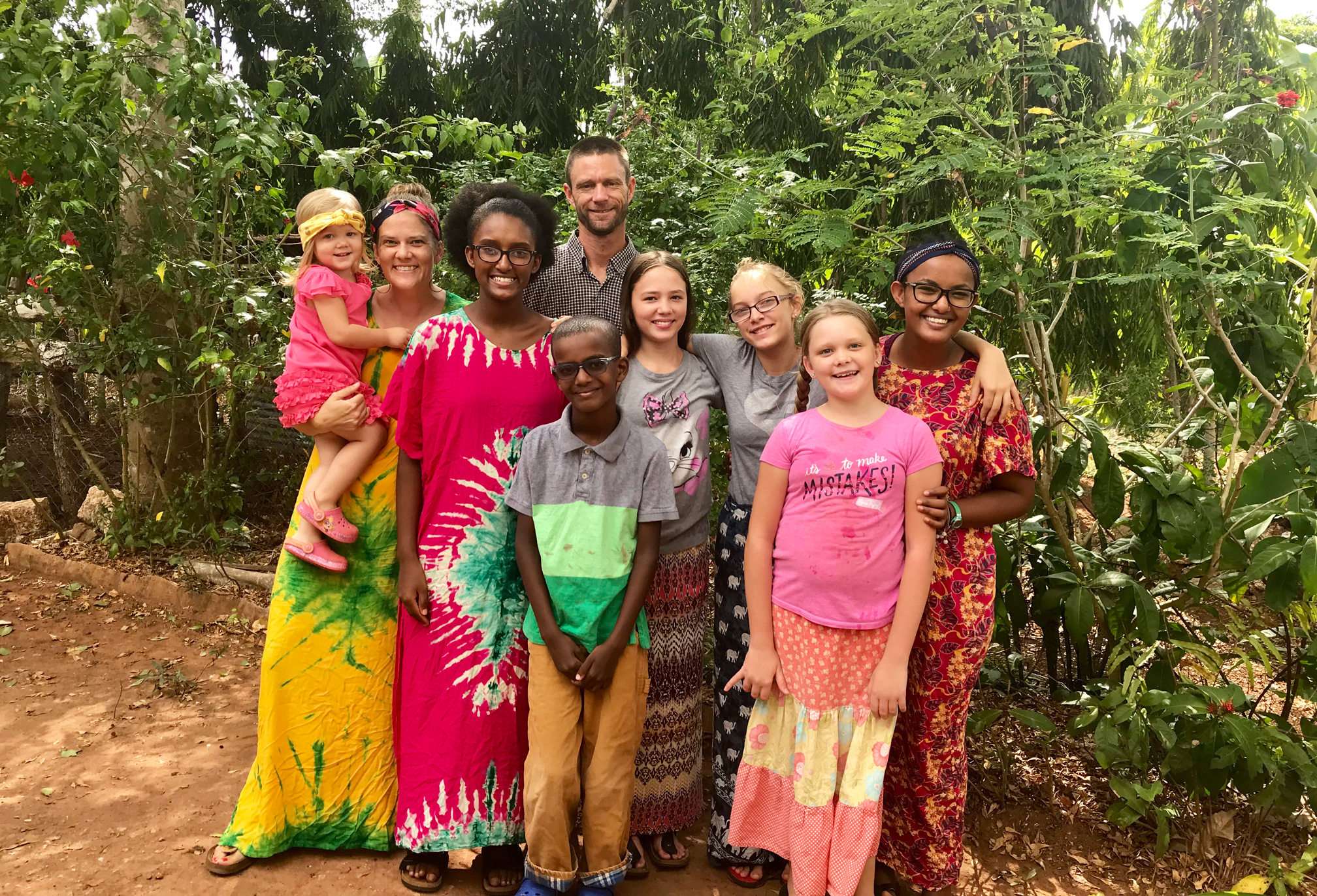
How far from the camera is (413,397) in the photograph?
8.20 feet

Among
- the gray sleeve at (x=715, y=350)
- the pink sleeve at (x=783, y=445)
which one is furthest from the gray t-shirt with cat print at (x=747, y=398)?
the pink sleeve at (x=783, y=445)

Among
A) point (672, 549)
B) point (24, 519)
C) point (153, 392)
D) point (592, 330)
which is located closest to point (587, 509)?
point (672, 549)

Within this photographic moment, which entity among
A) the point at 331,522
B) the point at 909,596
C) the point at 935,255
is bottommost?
the point at 909,596

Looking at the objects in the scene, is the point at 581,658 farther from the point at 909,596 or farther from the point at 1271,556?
the point at 1271,556

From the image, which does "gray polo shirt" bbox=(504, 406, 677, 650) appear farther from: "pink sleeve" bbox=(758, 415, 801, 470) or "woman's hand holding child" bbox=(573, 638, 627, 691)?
"pink sleeve" bbox=(758, 415, 801, 470)

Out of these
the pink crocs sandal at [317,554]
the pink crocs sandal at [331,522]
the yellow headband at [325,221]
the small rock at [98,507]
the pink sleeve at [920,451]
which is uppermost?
the yellow headband at [325,221]

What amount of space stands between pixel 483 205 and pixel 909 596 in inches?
60.5

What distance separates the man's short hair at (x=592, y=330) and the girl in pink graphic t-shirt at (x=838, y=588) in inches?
18.6

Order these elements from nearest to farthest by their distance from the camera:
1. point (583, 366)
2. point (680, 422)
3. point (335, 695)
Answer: point (583, 366) → point (680, 422) → point (335, 695)

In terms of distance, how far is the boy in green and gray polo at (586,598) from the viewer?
2.34 metres

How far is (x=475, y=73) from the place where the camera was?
7047 millimetres

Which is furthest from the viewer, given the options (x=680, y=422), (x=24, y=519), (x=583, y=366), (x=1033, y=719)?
(x=24, y=519)

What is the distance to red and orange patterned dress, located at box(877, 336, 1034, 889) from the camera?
93.0 inches

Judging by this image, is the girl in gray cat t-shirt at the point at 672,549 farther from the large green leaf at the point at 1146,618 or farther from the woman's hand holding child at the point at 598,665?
the large green leaf at the point at 1146,618
